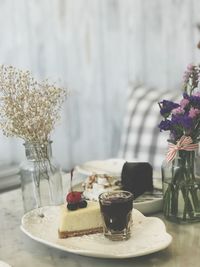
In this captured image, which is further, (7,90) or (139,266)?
(7,90)

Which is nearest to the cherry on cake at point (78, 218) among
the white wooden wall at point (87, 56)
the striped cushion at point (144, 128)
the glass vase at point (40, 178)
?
the glass vase at point (40, 178)

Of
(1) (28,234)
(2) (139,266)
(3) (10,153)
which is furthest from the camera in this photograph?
(3) (10,153)

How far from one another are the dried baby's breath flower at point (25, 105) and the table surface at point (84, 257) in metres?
0.26

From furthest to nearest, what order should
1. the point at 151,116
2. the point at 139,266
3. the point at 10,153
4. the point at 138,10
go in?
the point at 10,153 → the point at 138,10 → the point at 151,116 → the point at 139,266

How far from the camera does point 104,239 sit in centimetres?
122

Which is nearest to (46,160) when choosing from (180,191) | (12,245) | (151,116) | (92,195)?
(92,195)

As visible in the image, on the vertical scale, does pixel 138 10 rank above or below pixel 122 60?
above

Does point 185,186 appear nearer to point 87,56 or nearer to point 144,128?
A: point 144,128

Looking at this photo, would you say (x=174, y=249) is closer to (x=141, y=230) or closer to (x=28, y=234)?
(x=141, y=230)

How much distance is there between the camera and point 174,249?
1.18 metres

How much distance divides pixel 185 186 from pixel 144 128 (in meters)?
0.98

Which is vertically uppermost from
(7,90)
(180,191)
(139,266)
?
(7,90)

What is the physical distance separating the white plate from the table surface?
24mm

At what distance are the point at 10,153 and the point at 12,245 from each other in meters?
1.44
